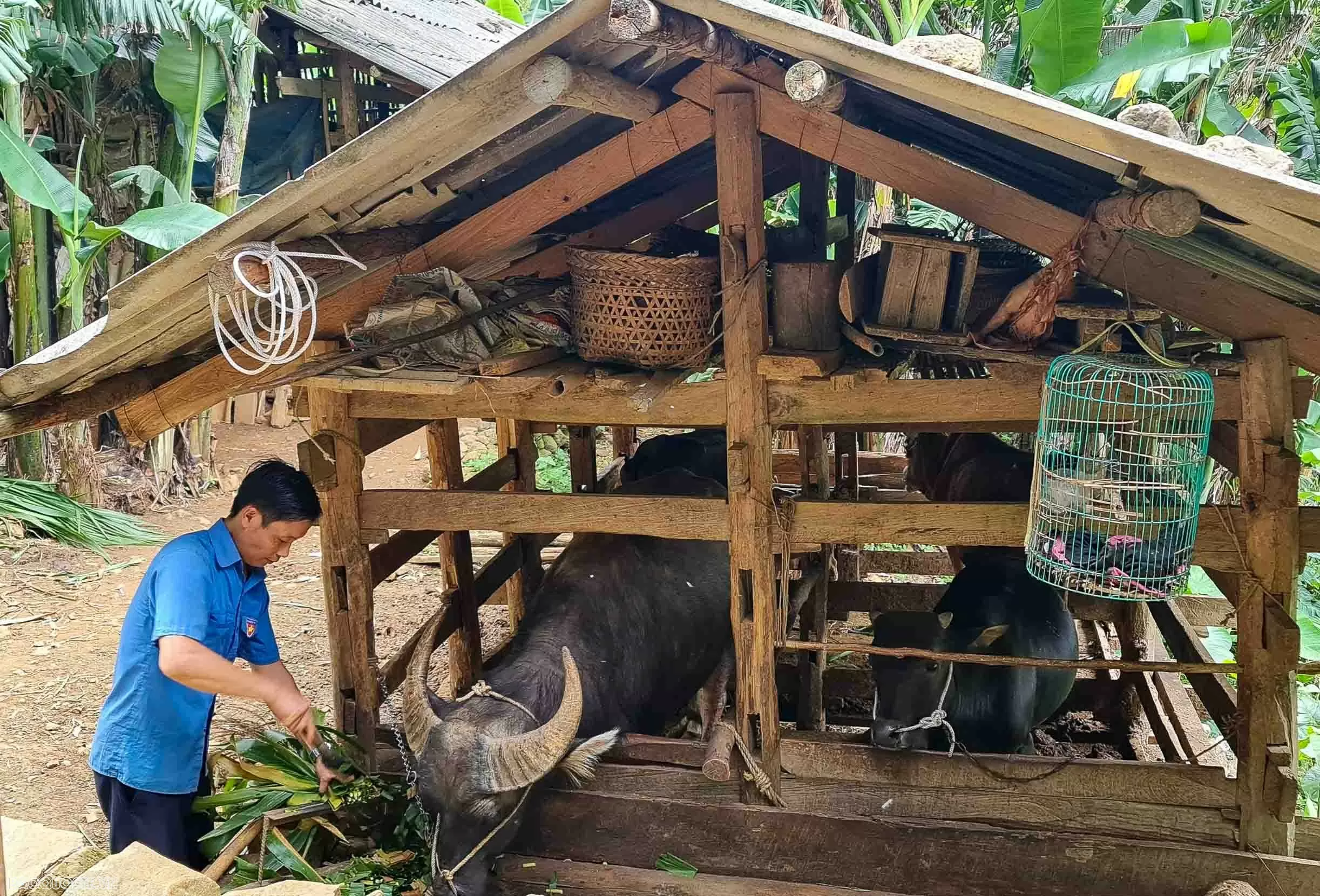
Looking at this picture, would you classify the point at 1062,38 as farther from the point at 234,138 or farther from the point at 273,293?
the point at 234,138

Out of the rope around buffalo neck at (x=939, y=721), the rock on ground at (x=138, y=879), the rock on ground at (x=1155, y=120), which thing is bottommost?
the rope around buffalo neck at (x=939, y=721)

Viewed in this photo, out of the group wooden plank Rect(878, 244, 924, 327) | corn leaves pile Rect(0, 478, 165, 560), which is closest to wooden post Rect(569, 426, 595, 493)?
wooden plank Rect(878, 244, 924, 327)

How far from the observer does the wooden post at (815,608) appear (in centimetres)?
498

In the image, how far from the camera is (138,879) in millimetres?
2848

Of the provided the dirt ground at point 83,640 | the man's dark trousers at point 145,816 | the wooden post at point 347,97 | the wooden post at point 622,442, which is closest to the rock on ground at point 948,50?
the man's dark trousers at point 145,816

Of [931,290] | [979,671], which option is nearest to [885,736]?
[979,671]

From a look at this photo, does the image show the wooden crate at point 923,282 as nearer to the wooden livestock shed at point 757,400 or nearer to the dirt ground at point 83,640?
the wooden livestock shed at point 757,400

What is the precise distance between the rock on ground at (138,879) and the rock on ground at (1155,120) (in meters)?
3.33

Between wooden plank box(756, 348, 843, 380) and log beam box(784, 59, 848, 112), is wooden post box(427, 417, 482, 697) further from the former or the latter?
log beam box(784, 59, 848, 112)

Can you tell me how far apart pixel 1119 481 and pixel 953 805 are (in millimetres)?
1464

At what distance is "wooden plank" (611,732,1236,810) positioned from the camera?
371 cm

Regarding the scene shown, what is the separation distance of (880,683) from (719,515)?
122 centimetres

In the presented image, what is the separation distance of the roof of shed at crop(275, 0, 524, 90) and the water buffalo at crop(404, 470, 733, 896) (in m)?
5.67

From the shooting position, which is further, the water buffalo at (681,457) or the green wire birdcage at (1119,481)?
the water buffalo at (681,457)
